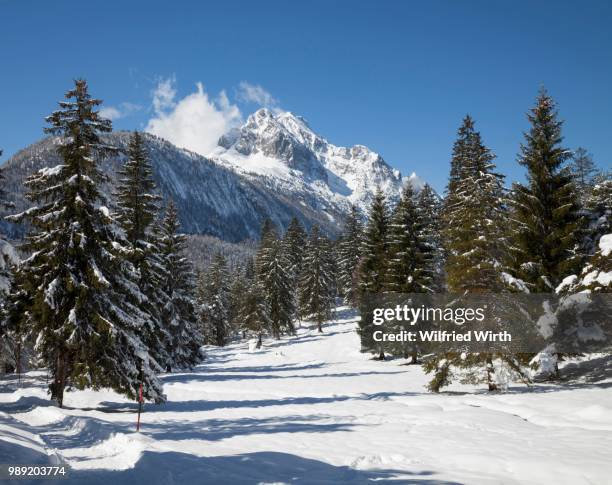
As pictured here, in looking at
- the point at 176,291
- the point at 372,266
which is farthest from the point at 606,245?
the point at 176,291

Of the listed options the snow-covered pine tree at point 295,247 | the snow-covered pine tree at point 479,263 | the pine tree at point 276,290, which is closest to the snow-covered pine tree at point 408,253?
the snow-covered pine tree at point 479,263

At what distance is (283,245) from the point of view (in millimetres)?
69562

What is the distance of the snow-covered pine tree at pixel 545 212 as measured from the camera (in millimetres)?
20856

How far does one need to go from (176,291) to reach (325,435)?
2388 cm

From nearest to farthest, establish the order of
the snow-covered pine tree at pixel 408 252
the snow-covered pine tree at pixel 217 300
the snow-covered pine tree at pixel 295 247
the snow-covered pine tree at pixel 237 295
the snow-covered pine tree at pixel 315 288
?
the snow-covered pine tree at pixel 408 252, the snow-covered pine tree at pixel 315 288, the snow-covered pine tree at pixel 217 300, the snow-covered pine tree at pixel 237 295, the snow-covered pine tree at pixel 295 247

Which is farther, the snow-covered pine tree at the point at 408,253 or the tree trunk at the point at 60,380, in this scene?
the snow-covered pine tree at the point at 408,253

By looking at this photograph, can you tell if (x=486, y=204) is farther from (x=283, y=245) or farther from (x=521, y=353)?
(x=283, y=245)

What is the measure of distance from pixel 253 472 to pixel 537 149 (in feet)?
68.1

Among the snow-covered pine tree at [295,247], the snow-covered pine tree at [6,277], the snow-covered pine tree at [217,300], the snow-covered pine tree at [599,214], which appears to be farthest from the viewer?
the snow-covered pine tree at [295,247]

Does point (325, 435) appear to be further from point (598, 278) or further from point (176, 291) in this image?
point (176, 291)

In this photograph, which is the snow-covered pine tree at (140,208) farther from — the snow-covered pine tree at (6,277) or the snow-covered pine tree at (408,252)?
the snow-covered pine tree at (408,252)

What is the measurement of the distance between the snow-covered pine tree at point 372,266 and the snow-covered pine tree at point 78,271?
22132 mm

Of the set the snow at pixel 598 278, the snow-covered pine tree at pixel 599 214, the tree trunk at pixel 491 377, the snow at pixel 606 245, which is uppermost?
the snow-covered pine tree at pixel 599 214

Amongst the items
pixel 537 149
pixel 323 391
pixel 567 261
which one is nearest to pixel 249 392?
pixel 323 391
